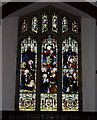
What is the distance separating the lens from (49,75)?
754cm

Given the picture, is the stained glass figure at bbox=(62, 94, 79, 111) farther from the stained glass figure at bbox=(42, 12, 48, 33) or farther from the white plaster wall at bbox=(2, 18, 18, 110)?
the stained glass figure at bbox=(42, 12, 48, 33)

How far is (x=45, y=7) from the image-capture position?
308 inches

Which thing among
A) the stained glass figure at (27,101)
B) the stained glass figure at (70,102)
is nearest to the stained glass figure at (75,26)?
the stained glass figure at (70,102)

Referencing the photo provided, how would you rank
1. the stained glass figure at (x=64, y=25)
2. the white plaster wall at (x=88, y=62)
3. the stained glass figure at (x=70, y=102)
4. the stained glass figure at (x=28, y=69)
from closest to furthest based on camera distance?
1. the white plaster wall at (x=88, y=62)
2. the stained glass figure at (x=70, y=102)
3. the stained glass figure at (x=28, y=69)
4. the stained glass figure at (x=64, y=25)

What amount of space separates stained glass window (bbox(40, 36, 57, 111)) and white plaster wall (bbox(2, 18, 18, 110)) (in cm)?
78

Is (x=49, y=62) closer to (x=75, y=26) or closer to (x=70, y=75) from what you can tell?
(x=70, y=75)

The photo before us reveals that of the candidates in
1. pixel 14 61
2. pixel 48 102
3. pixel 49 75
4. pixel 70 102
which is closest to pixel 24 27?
pixel 14 61

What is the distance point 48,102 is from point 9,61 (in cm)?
150

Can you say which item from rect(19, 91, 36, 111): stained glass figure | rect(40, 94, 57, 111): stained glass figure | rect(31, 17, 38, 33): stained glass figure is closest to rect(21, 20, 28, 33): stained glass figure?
rect(31, 17, 38, 33): stained glass figure

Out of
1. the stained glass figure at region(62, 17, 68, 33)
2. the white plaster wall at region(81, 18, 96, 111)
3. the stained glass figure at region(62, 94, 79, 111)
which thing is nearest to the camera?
the white plaster wall at region(81, 18, 96, 111)

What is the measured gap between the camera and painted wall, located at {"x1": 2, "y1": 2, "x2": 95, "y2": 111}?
7.22 metres

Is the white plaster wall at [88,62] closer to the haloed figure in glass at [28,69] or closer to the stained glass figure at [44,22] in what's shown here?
the stained glass figure at [44,22]

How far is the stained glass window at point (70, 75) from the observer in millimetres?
7355

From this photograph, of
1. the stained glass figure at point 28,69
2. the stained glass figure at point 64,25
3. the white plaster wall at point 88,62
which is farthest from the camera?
the stained glass figure at point 64,25
